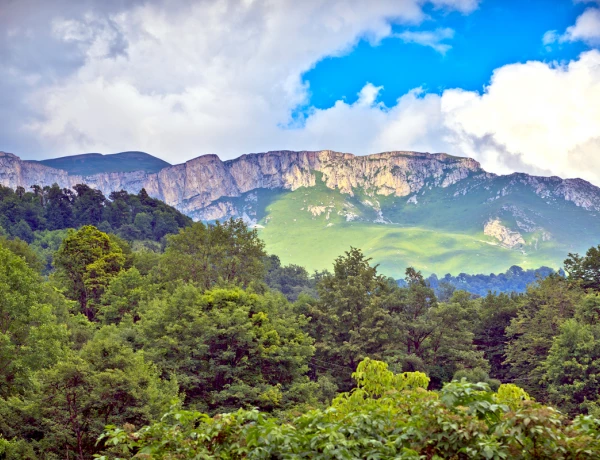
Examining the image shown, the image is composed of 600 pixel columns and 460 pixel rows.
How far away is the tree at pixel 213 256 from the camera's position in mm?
43031

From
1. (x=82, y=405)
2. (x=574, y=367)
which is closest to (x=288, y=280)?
(x=574, y=367)

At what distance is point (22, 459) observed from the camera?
15.2 m

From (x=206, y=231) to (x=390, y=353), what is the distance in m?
19.4

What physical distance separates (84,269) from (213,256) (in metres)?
15.2

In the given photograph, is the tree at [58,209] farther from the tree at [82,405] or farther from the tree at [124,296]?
the tree at [82,405]

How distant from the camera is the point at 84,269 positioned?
50094 mm

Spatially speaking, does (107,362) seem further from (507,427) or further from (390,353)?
(390,353)

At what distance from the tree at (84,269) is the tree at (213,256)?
27.1 ft

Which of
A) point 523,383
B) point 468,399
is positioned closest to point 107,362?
point 468,399

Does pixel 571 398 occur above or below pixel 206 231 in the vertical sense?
below

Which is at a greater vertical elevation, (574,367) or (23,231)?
(23,231)

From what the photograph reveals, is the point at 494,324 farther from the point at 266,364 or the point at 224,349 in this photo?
the point at 224,349

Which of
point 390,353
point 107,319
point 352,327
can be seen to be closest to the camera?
point 390,353

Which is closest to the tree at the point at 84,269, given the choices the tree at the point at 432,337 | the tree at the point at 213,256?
the tree at the point at 213,256
